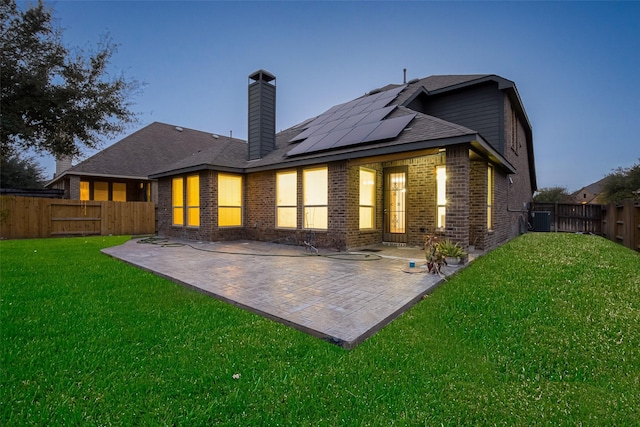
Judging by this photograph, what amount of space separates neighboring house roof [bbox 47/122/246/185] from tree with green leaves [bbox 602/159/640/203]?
32.2m

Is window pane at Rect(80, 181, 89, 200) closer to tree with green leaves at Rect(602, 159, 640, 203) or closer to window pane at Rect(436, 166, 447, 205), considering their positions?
window pane at Rect(436, 166, 447, 205)

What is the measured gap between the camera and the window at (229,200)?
10.3 m

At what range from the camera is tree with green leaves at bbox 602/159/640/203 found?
25484mm

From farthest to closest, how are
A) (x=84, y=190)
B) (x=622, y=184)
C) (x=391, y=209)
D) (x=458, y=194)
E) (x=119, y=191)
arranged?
(x=622, y=184) < (x=119, y=191) < (x=84, y=190) < (x=391, y=209) < (x=458, y=194)

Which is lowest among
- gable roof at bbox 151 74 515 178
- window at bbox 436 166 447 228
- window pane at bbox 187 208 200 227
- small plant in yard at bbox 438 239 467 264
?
small plant in yard at bbox 438 239 467 264

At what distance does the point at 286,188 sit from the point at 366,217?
8.87ft

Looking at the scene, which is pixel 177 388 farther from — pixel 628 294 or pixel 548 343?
pixel 628 294

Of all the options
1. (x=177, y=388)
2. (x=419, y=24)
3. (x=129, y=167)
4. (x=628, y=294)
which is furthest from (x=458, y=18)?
(x=129, y=167)

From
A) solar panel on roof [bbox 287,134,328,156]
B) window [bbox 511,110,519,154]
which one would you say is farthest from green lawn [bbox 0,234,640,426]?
window [bbox 511,110,519,154]

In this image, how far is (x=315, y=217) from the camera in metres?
8.73

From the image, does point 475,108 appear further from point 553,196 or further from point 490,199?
point 553,196

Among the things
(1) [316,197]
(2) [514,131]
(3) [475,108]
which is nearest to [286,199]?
(1) [316,197]

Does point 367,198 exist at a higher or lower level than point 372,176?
lower

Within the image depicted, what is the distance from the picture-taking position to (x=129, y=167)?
1641 centimetres
